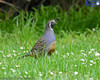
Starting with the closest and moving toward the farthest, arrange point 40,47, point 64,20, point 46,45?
point 46,45 → point 40,47 → point 64,20

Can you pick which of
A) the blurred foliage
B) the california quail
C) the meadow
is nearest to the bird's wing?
the california quail

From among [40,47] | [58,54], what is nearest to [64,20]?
[58,54]

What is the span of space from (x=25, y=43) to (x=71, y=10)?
3.37m

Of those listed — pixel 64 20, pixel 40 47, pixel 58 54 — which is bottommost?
pixel 58 54

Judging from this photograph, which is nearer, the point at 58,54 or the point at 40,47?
the point at 40,47

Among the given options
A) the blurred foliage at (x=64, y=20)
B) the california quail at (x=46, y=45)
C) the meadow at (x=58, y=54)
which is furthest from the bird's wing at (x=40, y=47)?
the blurred foliage at (x=64, y=20)

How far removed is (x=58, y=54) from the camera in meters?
6.24

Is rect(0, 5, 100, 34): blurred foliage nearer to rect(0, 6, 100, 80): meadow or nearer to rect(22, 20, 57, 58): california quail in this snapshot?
rect(0, 6, 100, 80): meadow

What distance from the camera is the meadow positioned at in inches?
182

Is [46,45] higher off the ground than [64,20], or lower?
lower

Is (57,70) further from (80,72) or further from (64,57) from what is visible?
(64,57)

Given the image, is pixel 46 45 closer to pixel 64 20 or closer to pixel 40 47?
pixel 40 47

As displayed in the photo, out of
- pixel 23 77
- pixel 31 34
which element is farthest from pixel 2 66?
pixel 31 34

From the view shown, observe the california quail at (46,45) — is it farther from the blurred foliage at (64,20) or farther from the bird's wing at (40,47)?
the blurred foliage at (64,20)
